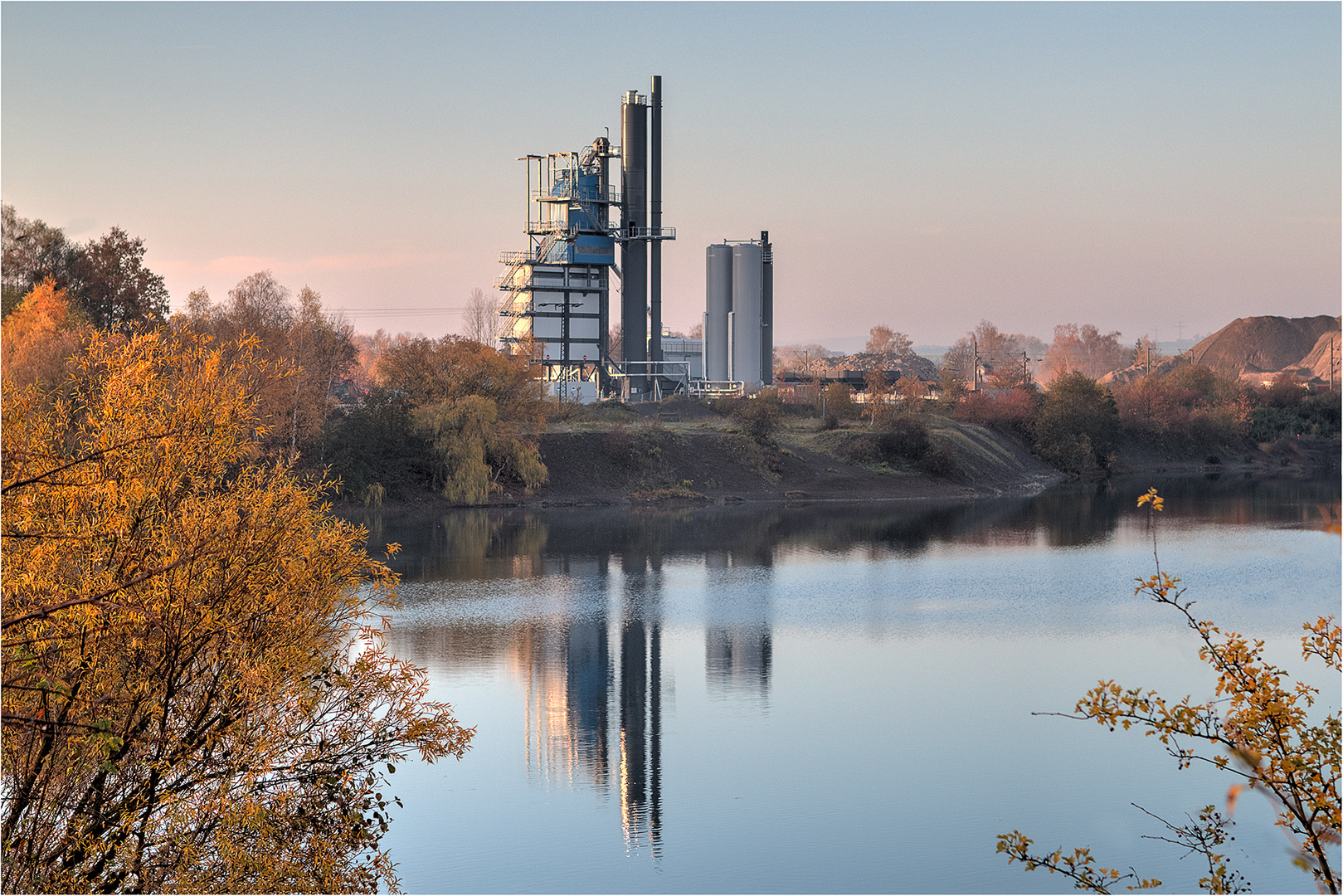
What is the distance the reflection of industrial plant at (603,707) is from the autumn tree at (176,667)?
3.98 m

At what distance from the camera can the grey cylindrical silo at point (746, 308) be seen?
7500 centimetres

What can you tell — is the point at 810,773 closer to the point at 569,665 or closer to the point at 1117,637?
the point at 569,665

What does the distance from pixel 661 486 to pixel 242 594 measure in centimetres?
4177

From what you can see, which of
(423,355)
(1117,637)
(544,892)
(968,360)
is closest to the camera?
(544,892)

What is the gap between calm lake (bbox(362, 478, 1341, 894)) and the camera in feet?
42.3

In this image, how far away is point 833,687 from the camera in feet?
64.5

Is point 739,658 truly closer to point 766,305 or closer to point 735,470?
point 735,470

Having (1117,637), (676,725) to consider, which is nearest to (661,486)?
(1117,637)

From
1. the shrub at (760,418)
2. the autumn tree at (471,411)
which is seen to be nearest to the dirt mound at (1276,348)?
the shrub at (760,418)

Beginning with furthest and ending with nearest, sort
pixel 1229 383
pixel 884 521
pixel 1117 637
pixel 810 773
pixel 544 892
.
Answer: pixel 1229 383 < pixel 884 521 < pixel 1117 637 < pixel 810 773 < pixel 544 892

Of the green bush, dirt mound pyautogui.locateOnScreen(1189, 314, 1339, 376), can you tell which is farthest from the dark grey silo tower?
dirt mound pyautogui.locateOnScreen(1189, 314, 1339, 376)

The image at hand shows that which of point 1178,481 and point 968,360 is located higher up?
point 968,360

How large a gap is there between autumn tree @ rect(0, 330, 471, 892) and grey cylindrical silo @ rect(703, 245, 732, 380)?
6460 cm

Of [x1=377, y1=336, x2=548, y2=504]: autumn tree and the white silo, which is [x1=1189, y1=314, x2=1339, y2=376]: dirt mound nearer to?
the white silo
